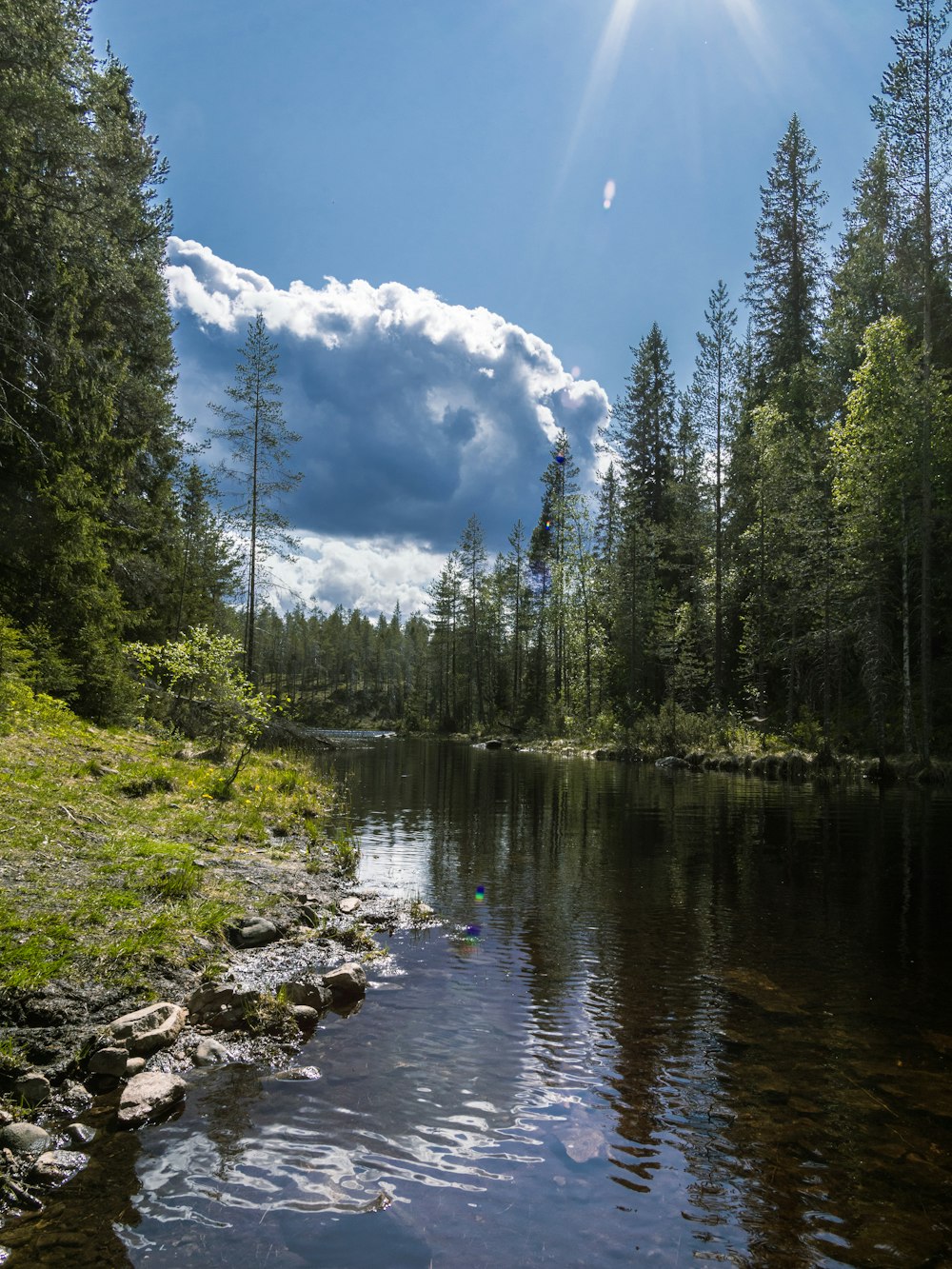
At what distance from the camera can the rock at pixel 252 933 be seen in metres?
7.20

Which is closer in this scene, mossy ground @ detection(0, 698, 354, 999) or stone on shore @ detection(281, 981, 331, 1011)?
mossy ground @ detection(0, 698, 354, 999)

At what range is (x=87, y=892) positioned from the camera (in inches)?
253

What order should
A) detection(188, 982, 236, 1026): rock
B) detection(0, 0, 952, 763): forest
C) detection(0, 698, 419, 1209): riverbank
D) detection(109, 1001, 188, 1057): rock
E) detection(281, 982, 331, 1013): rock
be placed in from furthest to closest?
detection(0, 0, 952, 763): forest < detection(281, 982, 331, 1013): rock < detection(188, 982, 236, 1026): rock < detection(109, 1001, 188, 1057): rock < detection(0, 698, 419, 1209): riverbank

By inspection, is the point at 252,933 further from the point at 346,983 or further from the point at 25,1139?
the point at 25,1139

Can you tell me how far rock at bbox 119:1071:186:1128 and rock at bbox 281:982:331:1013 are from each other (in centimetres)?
147

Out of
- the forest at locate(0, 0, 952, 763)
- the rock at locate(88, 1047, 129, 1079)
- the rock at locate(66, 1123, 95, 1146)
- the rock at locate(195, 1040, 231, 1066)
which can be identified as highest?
the forest at locate(0, 0, 952, 763)

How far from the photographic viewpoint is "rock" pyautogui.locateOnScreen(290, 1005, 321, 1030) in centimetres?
578

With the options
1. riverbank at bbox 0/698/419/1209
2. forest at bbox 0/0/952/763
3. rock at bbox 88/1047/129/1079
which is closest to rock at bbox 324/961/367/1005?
riverbank at bbox 0/698/419/1209

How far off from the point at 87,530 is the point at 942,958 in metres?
16.8

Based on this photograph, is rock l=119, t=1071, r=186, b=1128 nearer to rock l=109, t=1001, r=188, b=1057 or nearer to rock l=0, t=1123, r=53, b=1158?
rock l=109, t=1001, r=188, b=1057

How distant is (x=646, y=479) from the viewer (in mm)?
56188

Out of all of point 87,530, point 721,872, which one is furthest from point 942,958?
point 87,530

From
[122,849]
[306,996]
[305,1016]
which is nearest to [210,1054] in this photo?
[305,1016]

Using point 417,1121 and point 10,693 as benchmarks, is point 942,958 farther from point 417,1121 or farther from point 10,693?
point 10,693
